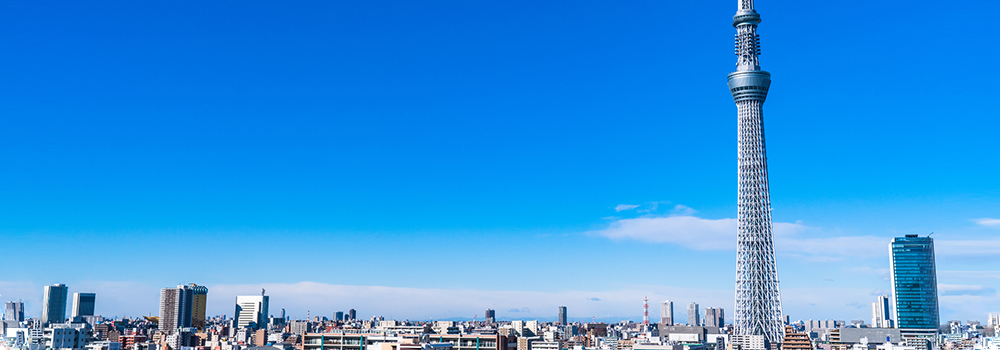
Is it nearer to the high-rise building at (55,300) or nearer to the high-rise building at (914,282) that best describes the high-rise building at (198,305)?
the high-rise building at (55,300)

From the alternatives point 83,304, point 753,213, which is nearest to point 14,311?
point 83,304

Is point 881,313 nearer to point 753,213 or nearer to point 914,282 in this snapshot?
point 914,282

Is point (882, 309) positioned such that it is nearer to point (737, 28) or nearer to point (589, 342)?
point (589, 342)

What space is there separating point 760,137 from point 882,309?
113 m

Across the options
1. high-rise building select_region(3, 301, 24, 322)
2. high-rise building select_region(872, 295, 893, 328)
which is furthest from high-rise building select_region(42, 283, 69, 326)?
high-rise building select_region(872, 295, 893, 328)

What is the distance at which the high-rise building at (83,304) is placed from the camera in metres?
193

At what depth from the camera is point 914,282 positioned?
5217 inches

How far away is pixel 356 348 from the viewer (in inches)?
2203

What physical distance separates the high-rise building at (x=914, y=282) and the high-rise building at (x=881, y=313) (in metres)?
43.1

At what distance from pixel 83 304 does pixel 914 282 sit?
169198 mm

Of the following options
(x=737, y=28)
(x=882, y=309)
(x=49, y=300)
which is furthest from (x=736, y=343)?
(x=49, y=300)

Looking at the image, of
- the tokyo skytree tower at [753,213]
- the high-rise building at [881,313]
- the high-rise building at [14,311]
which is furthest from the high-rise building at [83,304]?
the high-rise building at [881,313]

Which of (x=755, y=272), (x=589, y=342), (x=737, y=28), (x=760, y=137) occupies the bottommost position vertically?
(x=589, y=342)

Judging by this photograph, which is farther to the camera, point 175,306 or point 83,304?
point 83,304
